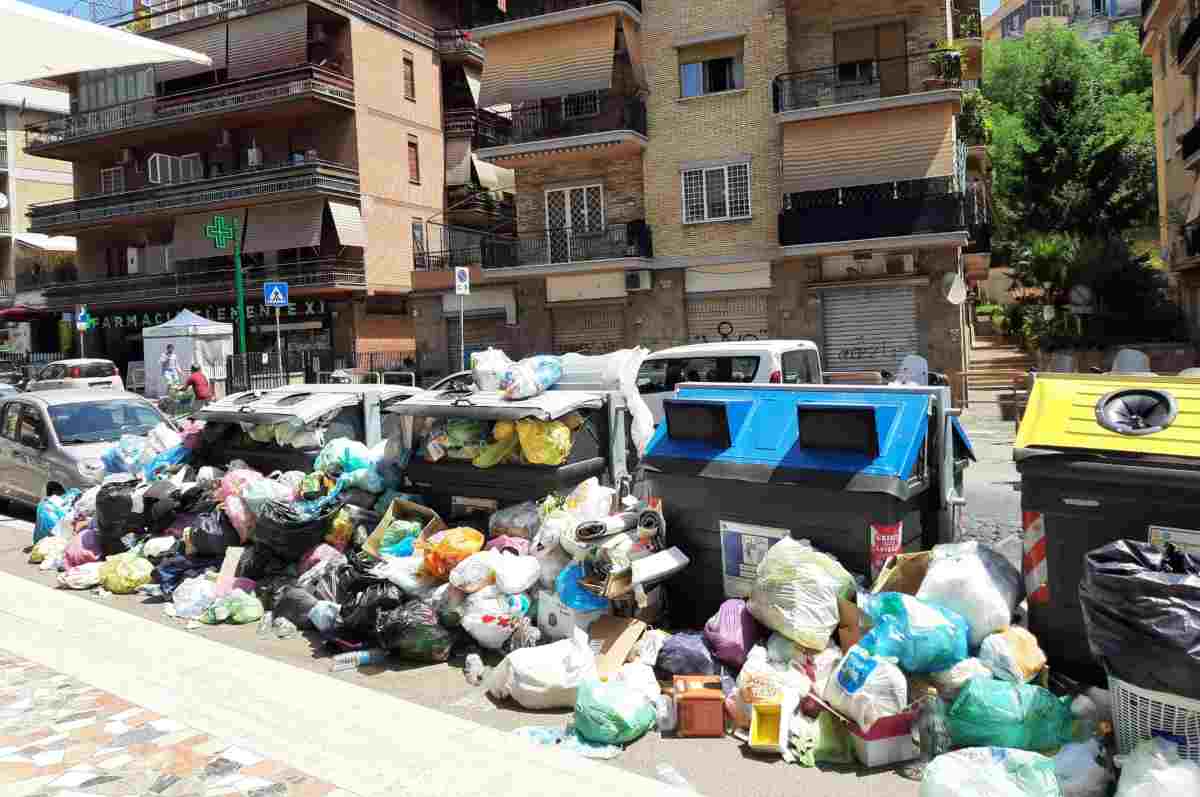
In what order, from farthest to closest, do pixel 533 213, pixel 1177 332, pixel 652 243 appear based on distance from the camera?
pixel 533 213
pixel 652 243
pixel 1177 332

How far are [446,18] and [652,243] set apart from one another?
673 inches

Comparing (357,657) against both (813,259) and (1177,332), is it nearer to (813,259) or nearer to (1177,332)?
(813,259)

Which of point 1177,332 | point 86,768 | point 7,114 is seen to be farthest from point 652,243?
point 7,114

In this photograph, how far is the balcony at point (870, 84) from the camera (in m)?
20.6

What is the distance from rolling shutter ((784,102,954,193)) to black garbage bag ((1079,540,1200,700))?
18.9 meters

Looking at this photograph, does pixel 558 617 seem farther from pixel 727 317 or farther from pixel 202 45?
pixel 202 45

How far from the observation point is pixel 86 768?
170 inches

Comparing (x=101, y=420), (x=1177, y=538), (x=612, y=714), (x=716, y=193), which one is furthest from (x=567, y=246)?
(x=1177, y=538)

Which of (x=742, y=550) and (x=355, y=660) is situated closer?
(x=742, y=550)

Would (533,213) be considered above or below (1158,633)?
above

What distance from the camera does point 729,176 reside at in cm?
2338

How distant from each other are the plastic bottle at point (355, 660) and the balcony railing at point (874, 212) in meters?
17.6

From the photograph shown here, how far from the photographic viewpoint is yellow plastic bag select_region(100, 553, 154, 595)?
772 cm

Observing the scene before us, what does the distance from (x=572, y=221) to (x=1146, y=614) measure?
75.2ft
